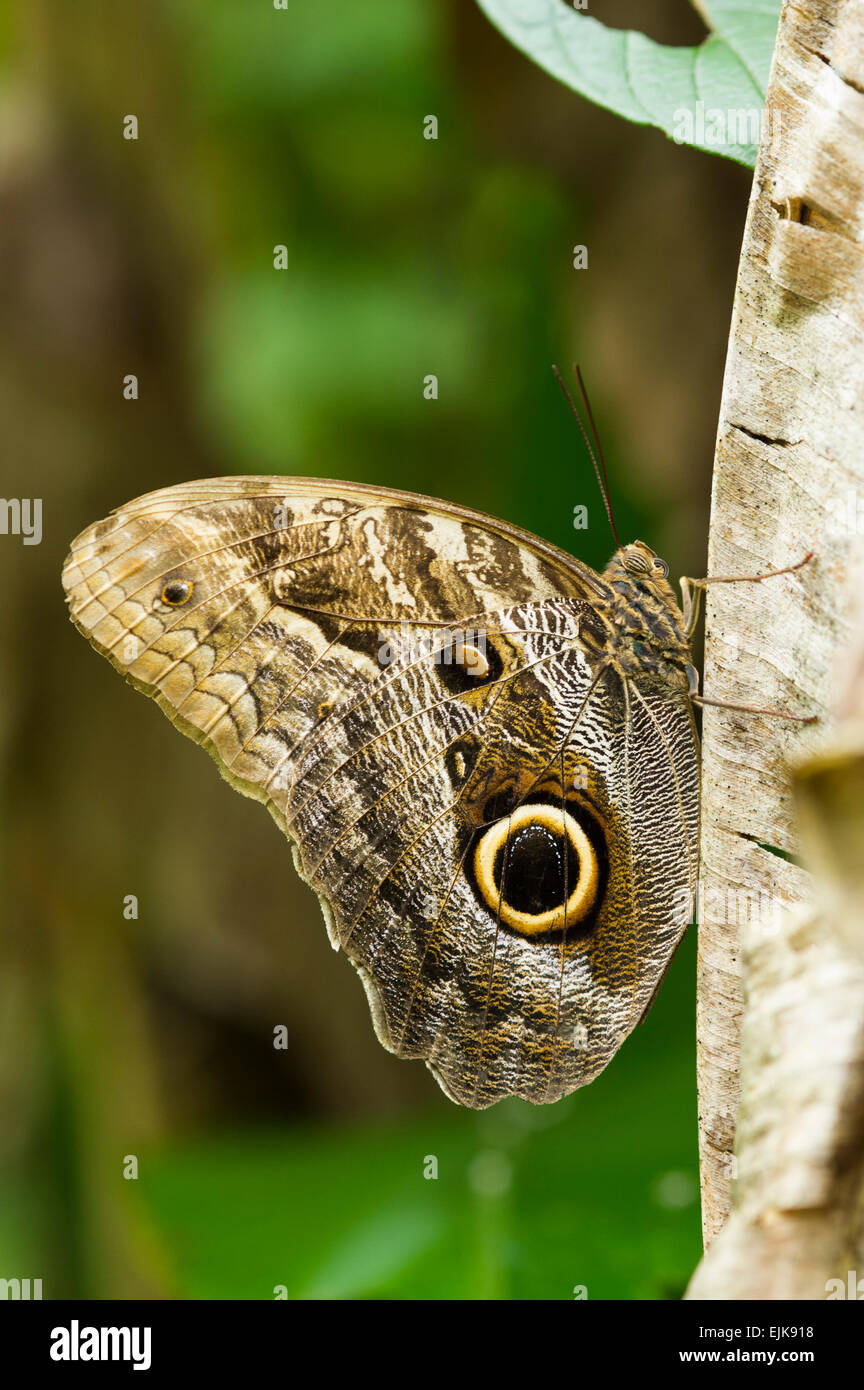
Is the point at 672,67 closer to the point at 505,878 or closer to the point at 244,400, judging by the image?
the point at 505,878

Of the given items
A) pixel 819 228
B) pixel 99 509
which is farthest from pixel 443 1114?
pixel 819 228

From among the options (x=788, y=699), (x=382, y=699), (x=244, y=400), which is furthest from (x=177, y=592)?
(x=244, y=400)

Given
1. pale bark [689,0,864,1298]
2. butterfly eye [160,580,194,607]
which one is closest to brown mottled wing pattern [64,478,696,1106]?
butterfly eye [160,580,194,607]

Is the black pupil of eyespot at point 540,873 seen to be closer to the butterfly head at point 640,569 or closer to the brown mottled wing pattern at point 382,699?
the brown mottled wing pattern at point 382,699

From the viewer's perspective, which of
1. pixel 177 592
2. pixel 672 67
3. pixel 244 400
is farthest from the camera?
pixel 244 400

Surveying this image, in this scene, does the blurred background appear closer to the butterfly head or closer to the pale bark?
the butterfly head

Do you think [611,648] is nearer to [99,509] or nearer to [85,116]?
[99,509]
